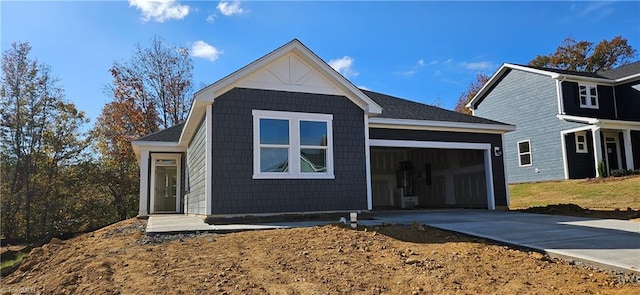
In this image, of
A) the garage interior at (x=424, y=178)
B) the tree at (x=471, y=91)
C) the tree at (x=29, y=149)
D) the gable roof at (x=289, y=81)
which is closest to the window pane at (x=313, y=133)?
the gable roof at (x=289, y=81)

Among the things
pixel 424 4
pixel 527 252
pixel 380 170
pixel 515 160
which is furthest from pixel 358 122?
pixel 515 160

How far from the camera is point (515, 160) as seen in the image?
22.7 m

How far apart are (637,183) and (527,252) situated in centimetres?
1349

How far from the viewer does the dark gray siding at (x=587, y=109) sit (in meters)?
20.8

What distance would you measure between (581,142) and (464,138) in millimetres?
10455

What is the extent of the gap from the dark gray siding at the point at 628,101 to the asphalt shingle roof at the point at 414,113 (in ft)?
39.4

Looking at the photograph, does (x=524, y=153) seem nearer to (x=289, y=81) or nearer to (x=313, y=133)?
(x=313, y=133)

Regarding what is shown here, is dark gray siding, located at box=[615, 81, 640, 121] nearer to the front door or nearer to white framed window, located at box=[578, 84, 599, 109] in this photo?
white framed window, located at box=[578, 84, 599, 109]

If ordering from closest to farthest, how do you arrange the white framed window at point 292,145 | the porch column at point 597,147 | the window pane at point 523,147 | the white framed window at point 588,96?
the white framed window at point 292,145
the porch column at point 597,147
the white framed window at point 588,96
the window pane at point 523,147

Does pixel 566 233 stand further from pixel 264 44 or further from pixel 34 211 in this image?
pixel 34 211

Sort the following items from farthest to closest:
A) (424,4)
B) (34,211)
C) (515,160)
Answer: (515,160) → (34,211) → (424,4)

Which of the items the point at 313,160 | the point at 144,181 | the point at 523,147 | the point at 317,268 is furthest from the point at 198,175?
the point at 523,147

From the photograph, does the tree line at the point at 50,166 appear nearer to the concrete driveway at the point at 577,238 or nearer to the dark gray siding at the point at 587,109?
the concrete driveway at the point at 577,238

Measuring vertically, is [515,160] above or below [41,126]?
below
